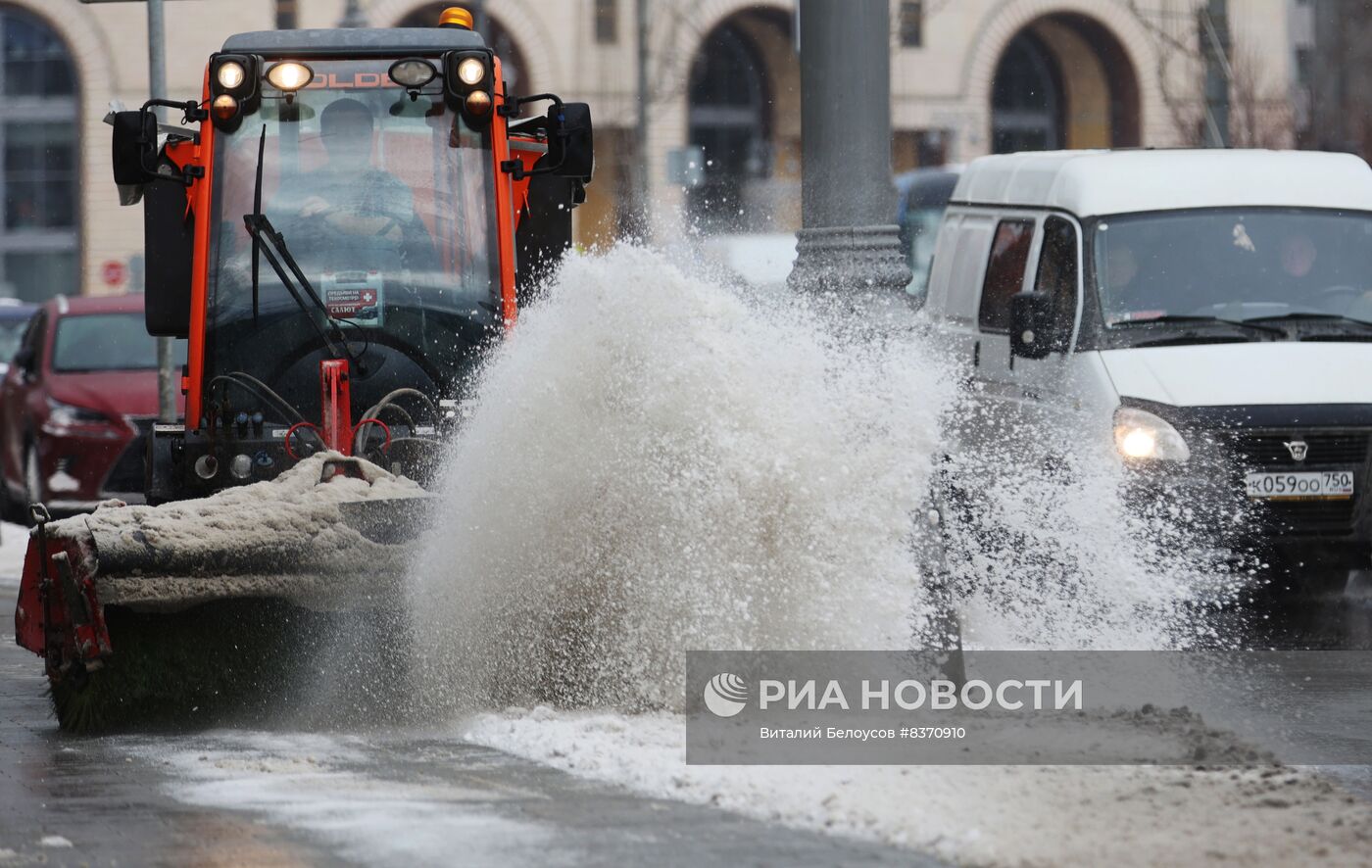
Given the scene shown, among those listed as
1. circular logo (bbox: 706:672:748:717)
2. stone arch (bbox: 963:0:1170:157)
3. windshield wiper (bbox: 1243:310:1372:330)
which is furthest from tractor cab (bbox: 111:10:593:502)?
stone arch (bbox: 963:0:1170:157)

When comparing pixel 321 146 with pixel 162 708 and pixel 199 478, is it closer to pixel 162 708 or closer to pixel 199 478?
pixel 199 478

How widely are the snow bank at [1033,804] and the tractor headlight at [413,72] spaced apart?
10.8 ft

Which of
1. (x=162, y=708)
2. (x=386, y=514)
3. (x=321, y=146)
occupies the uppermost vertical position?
(x=321, y=146)

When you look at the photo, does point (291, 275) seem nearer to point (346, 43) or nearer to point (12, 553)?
point (346, 43)

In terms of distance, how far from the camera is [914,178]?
36062 mm

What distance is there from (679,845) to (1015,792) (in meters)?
1.03

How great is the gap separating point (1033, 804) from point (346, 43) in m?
4.82

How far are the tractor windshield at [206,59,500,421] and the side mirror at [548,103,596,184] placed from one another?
0.28m

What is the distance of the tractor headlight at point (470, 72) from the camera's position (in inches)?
373

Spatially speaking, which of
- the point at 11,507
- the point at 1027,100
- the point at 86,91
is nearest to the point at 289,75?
the point at 11,507

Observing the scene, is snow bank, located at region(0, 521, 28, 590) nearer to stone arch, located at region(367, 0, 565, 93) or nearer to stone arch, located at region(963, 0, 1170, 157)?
stone arch, located at region(367, 0, 565, 93)

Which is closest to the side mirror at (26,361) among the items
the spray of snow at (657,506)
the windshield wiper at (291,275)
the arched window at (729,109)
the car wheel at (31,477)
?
the car wheel at (31,477)

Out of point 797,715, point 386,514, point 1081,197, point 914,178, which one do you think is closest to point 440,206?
point 386,514

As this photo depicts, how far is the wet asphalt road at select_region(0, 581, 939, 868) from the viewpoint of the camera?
5.86 meters
